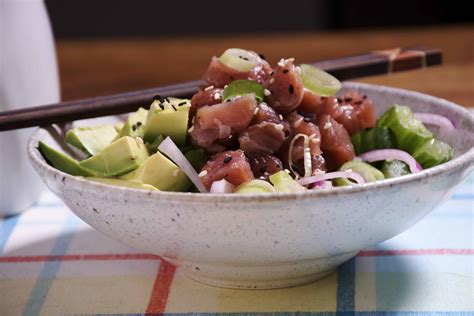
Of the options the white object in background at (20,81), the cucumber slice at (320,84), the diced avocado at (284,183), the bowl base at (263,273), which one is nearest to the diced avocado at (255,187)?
the diced avocado at (284,183)

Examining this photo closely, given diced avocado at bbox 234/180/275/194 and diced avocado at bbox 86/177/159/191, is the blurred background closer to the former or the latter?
diced avocado at bbox 86/177/159/191

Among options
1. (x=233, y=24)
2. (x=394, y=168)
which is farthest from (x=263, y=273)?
(x=233, y=24)

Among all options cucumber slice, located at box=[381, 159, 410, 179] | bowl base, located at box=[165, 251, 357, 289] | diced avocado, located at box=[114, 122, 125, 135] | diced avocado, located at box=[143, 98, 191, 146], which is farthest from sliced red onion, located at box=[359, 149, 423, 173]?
diced avocado, located at box=[114, 122, 125, 135]

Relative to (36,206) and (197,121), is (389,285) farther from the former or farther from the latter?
(36,206)

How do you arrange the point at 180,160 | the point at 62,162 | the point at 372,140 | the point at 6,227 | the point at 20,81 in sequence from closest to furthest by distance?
the point at 180,160 → the point at 62,162 → the point at 372,140 → the point at 6,227 → the point at 20,81

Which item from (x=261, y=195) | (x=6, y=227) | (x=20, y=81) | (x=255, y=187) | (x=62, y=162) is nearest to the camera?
(x=261, y=195)

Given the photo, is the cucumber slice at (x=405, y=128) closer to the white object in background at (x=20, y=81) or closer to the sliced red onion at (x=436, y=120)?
the sliced red onion at (x=436, y=120)

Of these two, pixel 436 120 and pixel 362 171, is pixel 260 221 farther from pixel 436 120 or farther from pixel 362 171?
pixel 436 120
